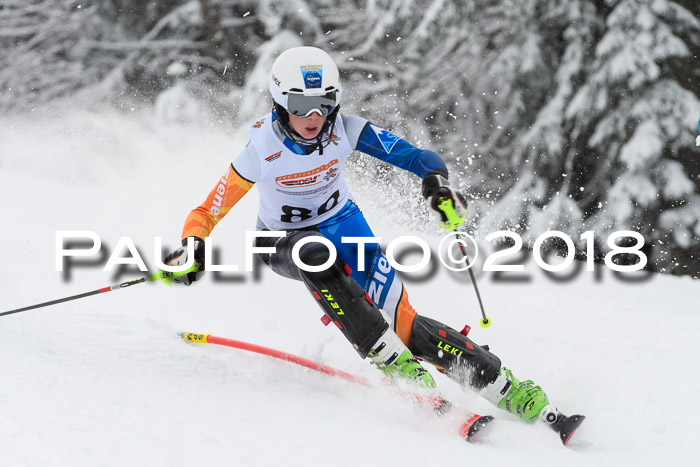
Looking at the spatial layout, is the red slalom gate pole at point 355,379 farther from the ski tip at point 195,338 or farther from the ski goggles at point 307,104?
the ski goggles at point 307,104

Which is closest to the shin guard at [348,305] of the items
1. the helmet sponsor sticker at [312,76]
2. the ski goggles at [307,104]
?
the ski goggles at [307,104]

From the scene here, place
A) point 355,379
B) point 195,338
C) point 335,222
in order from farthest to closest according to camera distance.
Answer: point 195,338 → point 335,222 → point 355,379

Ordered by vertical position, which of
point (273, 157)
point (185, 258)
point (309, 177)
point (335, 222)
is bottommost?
point (185, 258)

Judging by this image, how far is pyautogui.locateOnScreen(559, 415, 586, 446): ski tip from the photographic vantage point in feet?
9.77

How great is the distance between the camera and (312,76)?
3.22 m

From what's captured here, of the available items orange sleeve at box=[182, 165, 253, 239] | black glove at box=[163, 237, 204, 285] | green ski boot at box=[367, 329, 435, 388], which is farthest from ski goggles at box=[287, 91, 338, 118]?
green ski boot at box=[367, 329, 435, 388]

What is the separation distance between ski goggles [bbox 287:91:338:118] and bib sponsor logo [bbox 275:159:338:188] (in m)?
0.33

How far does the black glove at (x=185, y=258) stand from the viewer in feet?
10.3

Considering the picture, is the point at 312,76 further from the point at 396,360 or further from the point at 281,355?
the point at 281,355

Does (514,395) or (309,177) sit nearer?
(514,395)

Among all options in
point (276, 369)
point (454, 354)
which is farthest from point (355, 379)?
point (454, 354)

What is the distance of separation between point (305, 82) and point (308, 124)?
0.22 m

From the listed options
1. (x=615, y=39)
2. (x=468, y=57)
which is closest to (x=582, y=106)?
(x=615, y=39)

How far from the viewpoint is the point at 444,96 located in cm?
1192
